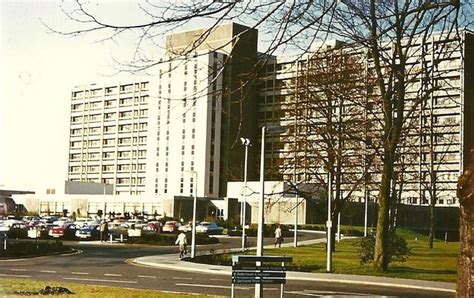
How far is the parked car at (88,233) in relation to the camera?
52156 millimetres

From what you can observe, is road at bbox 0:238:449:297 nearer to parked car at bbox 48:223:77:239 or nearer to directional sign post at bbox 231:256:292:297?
directional sign post at bbox 231:256:292:297

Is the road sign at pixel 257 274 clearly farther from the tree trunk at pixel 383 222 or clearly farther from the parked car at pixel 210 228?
the parked car at pixel 210 228

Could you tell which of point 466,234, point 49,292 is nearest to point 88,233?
point 49,292

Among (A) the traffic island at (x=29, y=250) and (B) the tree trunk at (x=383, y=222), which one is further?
(A) the traffic island at (x=29, y=250)

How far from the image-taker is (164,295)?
17688mm

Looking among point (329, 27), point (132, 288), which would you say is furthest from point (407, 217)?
point (329, 27)

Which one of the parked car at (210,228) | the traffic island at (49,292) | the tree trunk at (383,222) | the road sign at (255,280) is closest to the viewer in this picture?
the road sign at (255,280)

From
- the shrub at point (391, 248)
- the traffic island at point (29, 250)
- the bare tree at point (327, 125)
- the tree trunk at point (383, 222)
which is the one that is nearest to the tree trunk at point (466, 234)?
the tree trunk at point (383, 222)

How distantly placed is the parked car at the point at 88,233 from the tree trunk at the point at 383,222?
28.3 metres

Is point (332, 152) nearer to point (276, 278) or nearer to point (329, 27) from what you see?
point (276, 278)

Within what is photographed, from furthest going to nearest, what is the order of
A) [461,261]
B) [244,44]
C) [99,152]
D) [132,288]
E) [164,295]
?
1. [99,152]
2. [132,288]
3. [164,295]
4. [244,44]
5. [461,261]

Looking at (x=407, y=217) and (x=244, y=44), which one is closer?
(x=244, y=44)

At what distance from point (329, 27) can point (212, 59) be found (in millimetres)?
1360

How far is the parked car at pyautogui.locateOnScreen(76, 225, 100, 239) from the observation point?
2053 inches
